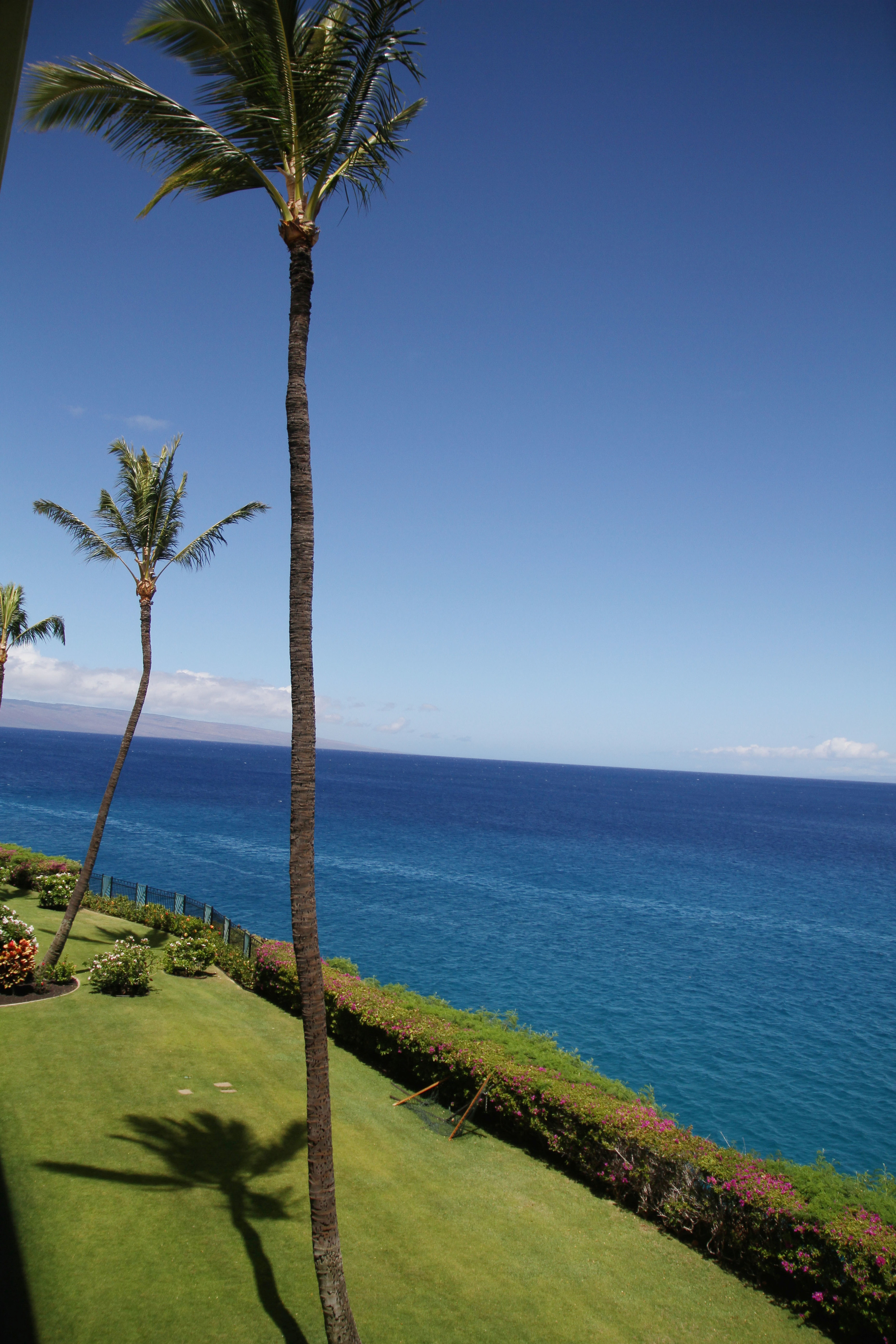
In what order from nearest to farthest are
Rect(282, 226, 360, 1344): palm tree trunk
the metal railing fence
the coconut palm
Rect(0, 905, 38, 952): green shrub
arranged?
the coconut palm < Rect(282, 226, 360, 1344): palm tree trunk < Rect(0, 905, 38, 952): green shrub < the metal railing fence

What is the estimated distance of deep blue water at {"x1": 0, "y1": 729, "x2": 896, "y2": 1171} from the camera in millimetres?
25828

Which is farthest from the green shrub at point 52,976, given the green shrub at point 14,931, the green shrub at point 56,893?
the green shrub at point 56,893

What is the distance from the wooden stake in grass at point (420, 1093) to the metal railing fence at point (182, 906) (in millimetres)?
8506

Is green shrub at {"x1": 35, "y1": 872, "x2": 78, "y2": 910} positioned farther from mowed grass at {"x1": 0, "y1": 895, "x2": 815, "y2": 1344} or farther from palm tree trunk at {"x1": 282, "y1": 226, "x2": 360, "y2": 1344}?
palm tree trunk at {"x1": 282, "y1": 226, "x2": 360, "y2": 1344}

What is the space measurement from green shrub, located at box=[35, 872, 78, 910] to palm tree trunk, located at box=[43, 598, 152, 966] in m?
6.76

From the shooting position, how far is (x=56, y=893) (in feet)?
85.3

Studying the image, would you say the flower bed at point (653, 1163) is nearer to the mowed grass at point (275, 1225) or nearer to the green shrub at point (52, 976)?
the mowed grass at point (275, 1225)

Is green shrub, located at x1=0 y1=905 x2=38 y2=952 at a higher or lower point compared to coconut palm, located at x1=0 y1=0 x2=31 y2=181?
lower

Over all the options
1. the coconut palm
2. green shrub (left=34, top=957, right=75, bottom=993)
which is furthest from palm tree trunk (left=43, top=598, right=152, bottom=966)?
the coconut palm

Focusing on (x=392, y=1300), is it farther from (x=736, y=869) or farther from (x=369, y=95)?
(x=736, y=869)

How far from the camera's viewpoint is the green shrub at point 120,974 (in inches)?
708

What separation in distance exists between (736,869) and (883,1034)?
45.4m

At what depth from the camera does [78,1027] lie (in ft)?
51.5

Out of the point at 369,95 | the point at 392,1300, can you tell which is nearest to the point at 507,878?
the point at 392,1300
